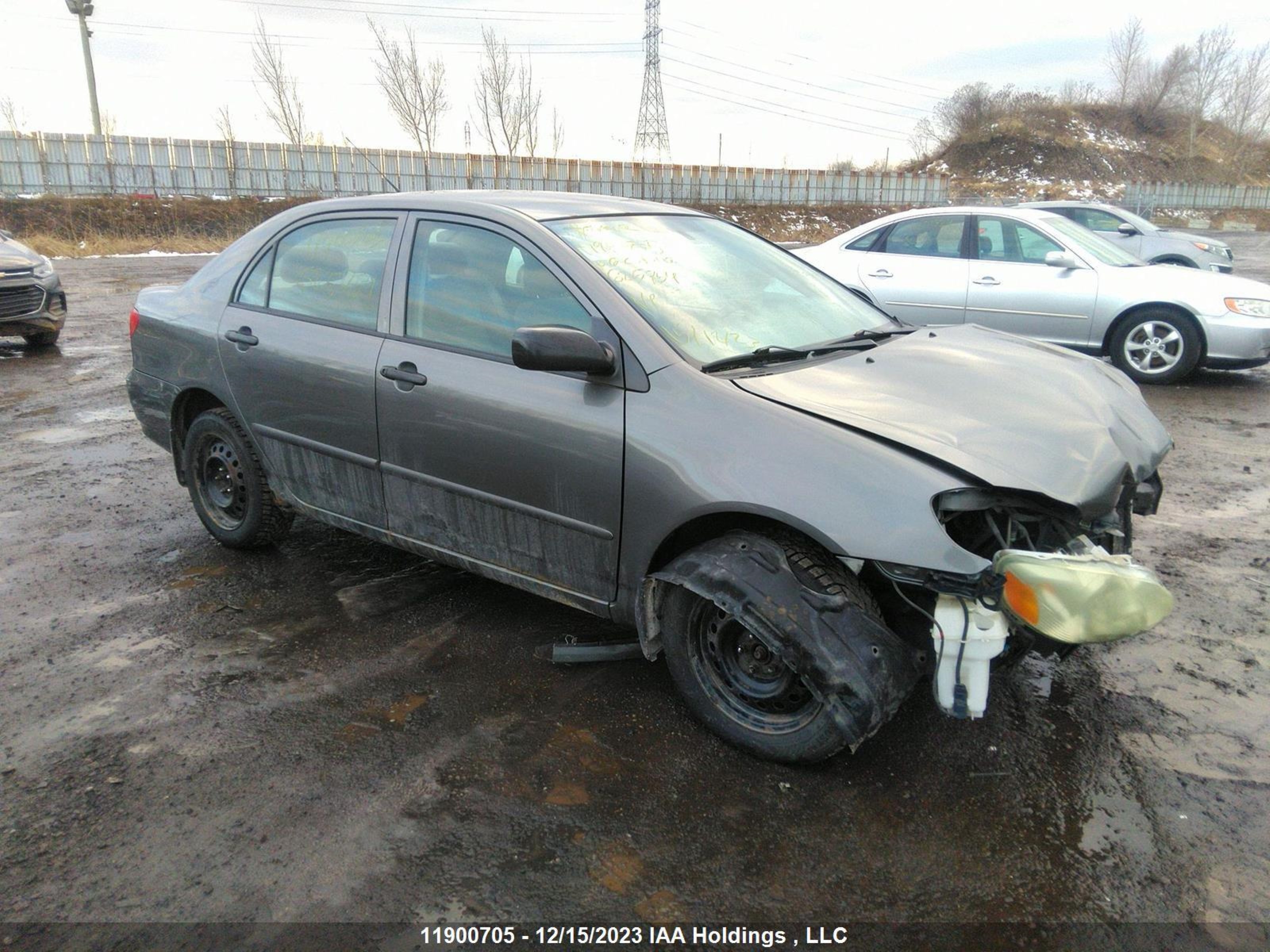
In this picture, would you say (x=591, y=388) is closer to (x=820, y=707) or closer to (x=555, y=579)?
(x=555, y=579)

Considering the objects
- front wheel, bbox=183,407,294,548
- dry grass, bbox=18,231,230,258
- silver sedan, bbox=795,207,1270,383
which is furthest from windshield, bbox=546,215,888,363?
dry grass, bbox=18,231,230,258

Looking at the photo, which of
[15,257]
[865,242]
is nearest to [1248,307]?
[865,242]

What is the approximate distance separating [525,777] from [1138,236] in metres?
14.4

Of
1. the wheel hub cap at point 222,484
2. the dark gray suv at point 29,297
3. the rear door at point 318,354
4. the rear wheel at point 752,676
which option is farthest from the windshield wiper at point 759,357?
the dark gray suv at point 29,297

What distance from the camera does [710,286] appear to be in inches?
137

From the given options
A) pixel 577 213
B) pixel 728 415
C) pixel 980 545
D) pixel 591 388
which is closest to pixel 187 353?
pixel 577 213

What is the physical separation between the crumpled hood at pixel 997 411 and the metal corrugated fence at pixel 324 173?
3139 cm

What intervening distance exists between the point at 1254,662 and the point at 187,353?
4.79 metres

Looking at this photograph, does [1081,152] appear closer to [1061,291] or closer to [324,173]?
[324,173]

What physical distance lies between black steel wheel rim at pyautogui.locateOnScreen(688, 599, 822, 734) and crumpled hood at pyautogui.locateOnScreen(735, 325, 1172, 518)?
2.09 ft

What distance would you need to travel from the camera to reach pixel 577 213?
359 centimetres

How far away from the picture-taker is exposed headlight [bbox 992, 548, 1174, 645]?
7.81 feet

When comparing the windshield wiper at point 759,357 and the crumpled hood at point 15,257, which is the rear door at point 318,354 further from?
the crumpled hood at point 15,257

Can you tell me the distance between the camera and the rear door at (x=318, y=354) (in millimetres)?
3713
